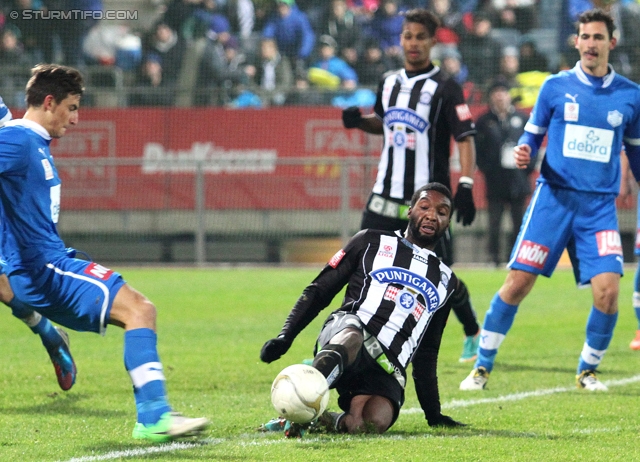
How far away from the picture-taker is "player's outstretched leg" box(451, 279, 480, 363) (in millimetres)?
8273

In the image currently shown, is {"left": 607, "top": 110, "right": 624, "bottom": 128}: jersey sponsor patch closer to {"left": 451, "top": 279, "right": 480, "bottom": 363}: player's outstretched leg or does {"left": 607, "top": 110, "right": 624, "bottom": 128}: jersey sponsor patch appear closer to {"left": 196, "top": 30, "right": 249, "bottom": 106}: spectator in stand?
{"left": 451, "top": 279, "right": 480, "bottom": 363}: player's outstretched leg

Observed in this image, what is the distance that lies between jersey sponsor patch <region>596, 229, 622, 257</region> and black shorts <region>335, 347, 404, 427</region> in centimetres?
210

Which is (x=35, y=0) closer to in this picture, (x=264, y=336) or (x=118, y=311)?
(x=264, y=336)

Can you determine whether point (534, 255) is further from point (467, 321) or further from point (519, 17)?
point (519, 17)

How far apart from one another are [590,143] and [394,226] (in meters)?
1.55

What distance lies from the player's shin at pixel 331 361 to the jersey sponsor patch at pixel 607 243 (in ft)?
8.02

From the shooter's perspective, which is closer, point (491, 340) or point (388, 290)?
point (388, 290)

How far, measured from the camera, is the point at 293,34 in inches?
844

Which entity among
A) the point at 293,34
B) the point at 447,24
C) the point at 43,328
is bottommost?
the point at 43,328

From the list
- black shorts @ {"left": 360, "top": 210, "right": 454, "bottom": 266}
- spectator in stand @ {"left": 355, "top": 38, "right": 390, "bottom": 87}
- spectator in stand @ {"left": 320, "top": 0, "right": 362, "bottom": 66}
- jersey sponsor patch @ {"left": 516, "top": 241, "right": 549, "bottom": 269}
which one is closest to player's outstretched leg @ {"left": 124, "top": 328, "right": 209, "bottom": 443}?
jersey sponsor patch @ {"left": 516, "top": 241, "right": 549, "bottom": 269}

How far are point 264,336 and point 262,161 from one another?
886 cm

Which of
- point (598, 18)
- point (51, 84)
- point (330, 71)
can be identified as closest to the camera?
point (51, 84)

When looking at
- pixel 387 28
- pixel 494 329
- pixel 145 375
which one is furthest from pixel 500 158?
pixel 145 375

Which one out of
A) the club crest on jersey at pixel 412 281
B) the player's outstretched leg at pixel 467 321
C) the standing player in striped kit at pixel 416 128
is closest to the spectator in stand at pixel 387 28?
the player's outstretched leg at pixel 467 321
